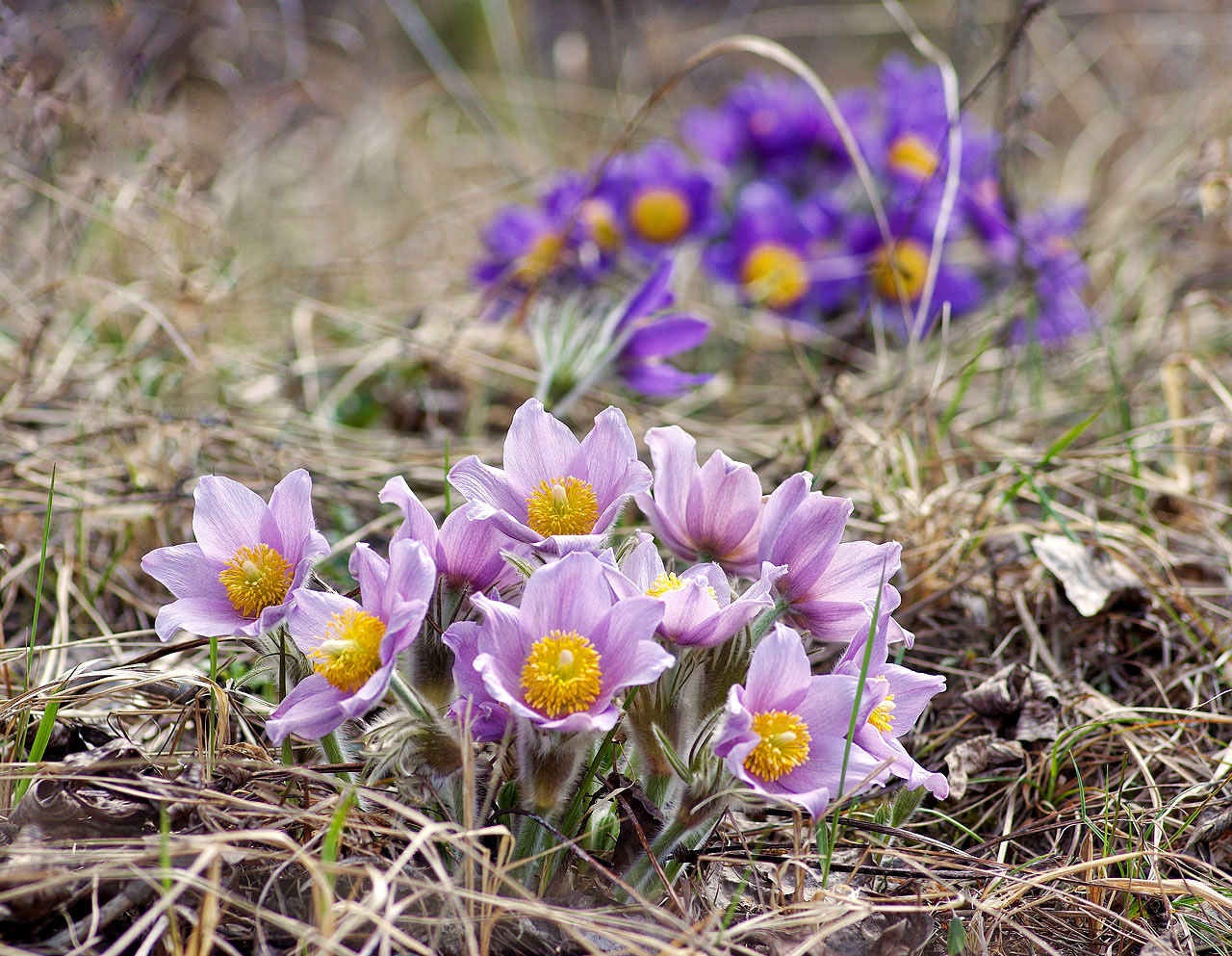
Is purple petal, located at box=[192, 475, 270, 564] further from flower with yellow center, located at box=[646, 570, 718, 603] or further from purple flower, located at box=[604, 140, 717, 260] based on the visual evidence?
purple flower, located at box=[604, 140, 717, 260]

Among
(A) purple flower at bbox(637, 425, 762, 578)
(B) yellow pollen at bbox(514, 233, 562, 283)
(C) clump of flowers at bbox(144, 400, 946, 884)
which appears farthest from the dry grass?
(A) purple flower at bbox(637, 425, 762, 578)

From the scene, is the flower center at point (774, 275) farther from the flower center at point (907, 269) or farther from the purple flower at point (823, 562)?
the purple flower at point (823, 562)

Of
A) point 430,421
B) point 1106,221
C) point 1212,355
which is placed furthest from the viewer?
point 1106,221

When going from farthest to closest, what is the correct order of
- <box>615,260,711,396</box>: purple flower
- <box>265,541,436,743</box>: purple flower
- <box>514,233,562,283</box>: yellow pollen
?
1. <box>514,233,562,283</box>: yellow pollen
2. <box>615,260,711,396</box>: purple flower
3. <box>265,541,436,743</box>: purple flower

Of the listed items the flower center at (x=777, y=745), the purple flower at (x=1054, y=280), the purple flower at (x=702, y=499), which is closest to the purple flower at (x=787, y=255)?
the purple flower at (x=1054, y=280)

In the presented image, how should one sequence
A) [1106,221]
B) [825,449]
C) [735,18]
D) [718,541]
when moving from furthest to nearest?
[735,18]
[1106,221]
[825,449]
[718,541]

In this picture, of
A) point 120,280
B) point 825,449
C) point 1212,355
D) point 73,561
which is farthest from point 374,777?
point 1212,355

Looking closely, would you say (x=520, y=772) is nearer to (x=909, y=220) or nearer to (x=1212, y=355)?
(x=909, y=220)
